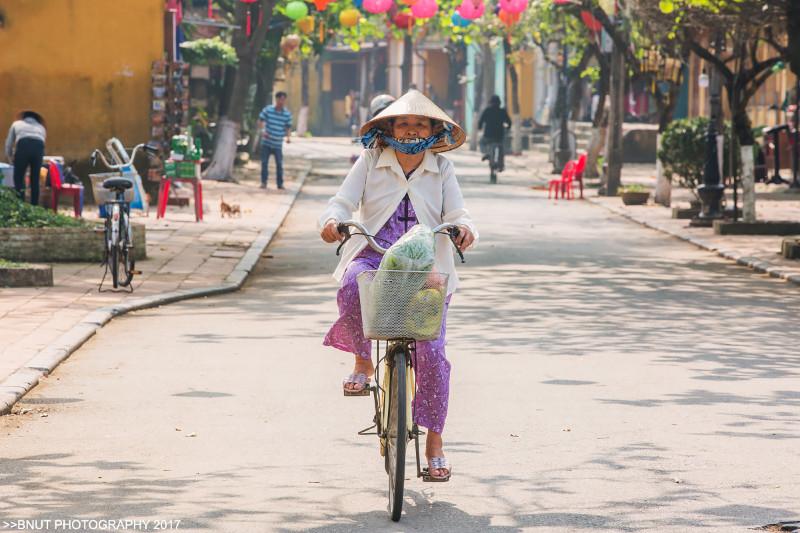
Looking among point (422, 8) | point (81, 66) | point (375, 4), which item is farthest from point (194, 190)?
point (422, 8)

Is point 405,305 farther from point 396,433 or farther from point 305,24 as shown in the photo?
point 305,24

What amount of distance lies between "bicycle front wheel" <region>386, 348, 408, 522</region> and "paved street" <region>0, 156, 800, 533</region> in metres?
0.13

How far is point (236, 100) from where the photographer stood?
3366 centimetres

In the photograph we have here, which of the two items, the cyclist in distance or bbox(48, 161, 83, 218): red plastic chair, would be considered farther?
the cyclist in distance

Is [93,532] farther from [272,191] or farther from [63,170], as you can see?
[272,191]

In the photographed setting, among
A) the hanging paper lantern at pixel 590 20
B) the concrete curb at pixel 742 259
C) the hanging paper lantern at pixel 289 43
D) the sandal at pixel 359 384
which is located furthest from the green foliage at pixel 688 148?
the hanging paper lantern at pixel 289 43

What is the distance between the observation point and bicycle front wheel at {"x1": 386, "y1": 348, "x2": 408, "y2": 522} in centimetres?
621

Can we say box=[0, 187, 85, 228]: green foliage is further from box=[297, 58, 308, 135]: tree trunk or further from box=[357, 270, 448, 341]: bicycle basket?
box=[297, 58, 308, 135]: tree trunk

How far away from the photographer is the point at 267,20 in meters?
32.9

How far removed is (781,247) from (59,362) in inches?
435

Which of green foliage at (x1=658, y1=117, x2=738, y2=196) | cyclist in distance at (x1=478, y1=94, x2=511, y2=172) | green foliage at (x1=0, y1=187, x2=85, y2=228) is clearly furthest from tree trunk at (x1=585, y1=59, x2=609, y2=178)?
green foliage at (x1=0, y1=187, x2=85, y2=228)

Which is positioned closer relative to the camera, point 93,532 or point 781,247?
point 93,532

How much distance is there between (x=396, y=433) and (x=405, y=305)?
1.66 ft

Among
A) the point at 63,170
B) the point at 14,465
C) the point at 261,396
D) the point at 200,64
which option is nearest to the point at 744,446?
the point at 261,396
